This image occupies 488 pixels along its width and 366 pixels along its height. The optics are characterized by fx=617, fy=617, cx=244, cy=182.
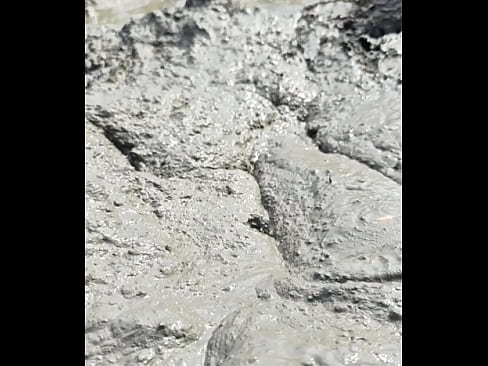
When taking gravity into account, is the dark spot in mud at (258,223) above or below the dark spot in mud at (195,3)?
below

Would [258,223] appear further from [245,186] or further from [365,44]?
[365,44]

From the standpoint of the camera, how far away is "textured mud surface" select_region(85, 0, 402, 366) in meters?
2.06

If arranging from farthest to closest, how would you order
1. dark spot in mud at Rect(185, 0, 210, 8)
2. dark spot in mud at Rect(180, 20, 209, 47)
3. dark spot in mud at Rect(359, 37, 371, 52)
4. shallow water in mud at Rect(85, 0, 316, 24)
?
shallow water in mud at Rect(85, 0, 316, 24) < dark spot in mud at Rect(185, 0, 210, 8) < dark spot in mud at Rect(180, 20, 209, 47) < dark spot in mud at Rect(359, 37, 371, 52)

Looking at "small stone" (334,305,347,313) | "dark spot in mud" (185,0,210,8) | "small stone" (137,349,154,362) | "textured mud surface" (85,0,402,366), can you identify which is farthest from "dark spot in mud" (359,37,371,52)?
"small stone" (137,349,154,362)

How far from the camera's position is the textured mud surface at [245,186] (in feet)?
6.75

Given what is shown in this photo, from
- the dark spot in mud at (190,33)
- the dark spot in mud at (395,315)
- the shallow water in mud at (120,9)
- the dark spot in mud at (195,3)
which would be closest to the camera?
the dark spot in mud at (395,315)

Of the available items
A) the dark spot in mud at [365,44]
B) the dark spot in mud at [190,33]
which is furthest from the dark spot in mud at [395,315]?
the dark spot in mud at [190,33]

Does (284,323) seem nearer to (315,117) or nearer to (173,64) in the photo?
(315,117)

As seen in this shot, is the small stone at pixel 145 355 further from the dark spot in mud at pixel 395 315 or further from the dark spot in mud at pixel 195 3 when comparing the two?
the dark spot in mud at pixel 195 3

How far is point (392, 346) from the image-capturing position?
6.04ft

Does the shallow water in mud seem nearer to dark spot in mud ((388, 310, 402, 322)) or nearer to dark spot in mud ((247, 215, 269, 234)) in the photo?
dark spot in mud ((247, 215, 269, 234))
